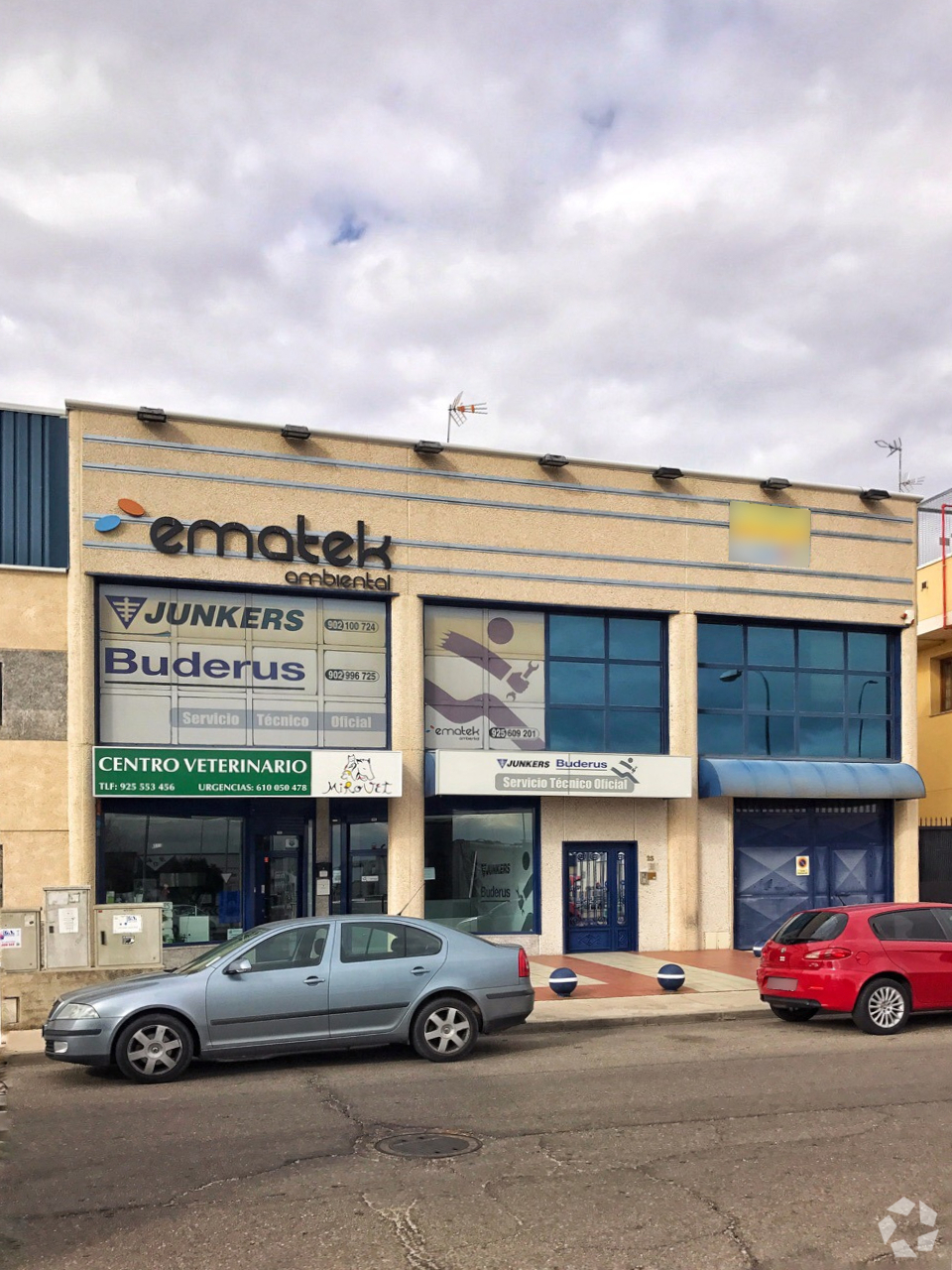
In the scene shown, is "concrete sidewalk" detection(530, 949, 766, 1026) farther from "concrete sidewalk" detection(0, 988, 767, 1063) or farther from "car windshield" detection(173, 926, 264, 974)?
"car windshield" detection(173, 926, 264, 974)

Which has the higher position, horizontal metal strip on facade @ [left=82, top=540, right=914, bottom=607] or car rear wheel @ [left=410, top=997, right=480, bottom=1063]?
horizontal metal strip on facade @ [left=82, top=540, right=914, bottom=607]

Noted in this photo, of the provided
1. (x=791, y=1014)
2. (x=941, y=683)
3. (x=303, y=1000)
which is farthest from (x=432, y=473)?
(x=941, y=683)

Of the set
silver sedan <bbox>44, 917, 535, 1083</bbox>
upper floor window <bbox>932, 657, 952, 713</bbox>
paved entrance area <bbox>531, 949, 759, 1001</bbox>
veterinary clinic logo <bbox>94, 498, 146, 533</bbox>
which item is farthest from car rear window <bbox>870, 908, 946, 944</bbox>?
upper floor window <bbox>932, 657, 952, 713</bbox>

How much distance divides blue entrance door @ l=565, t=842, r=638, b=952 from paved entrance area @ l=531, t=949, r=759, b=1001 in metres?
0.37

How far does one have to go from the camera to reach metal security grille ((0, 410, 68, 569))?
18.8m

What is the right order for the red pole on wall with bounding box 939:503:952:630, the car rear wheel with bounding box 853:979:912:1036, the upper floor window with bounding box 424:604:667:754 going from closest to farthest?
the car rear wheel with bounding box 853:979:912:1036 → the upper floor window with bounding box 424:604:667:754 → the red pole on wall with bounding box 939:503:952:630

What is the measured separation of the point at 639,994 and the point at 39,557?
35.4 ft

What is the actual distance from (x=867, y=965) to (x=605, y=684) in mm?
8869

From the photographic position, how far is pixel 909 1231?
22.0 ft

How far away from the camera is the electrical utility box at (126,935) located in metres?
14.3

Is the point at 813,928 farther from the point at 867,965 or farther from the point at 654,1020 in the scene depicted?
the point at 654,1020

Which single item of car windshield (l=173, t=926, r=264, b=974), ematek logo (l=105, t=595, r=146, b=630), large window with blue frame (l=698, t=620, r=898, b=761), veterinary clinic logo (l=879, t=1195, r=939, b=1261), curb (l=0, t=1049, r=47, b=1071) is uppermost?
ematek logo (l=105, t=595, r=146, b=630)

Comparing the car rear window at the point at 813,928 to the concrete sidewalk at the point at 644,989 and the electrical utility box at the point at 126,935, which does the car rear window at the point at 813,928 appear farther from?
the electrical utility box at the point at 126,935

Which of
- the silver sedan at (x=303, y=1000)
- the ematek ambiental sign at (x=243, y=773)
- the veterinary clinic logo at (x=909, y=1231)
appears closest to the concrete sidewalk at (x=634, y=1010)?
the silver sedan at (x=303, y=1000)
